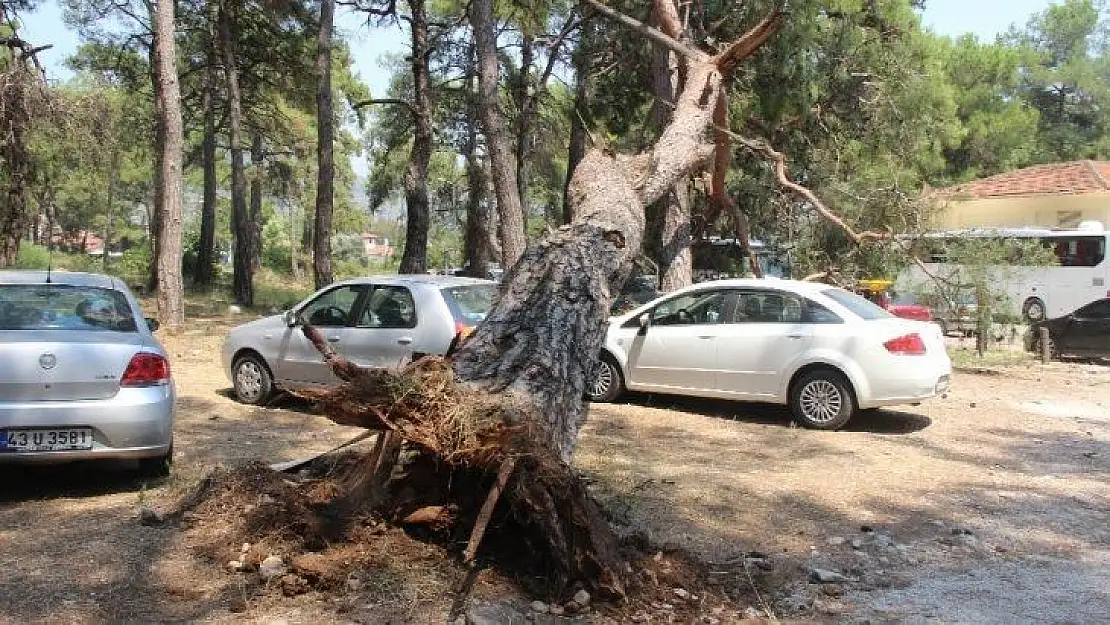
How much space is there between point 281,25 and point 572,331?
1903 cm

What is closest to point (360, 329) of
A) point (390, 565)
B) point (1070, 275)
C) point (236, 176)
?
point (390, 565)

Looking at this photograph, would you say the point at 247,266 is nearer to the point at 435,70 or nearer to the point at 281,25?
the point at 281,25

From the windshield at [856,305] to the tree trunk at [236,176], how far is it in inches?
623

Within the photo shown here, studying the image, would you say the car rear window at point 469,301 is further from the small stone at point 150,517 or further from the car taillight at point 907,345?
the car taillight at point 907,345

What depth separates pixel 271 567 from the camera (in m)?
4.32

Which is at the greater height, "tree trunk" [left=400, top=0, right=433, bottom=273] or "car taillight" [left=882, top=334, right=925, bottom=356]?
"tree trunk" [left=400, top=0, right=433, bottom=273]

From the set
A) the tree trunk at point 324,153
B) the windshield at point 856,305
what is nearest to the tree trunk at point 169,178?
the tree trunk at point 324,153

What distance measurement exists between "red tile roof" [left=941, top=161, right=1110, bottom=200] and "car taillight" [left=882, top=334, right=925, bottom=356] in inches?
925

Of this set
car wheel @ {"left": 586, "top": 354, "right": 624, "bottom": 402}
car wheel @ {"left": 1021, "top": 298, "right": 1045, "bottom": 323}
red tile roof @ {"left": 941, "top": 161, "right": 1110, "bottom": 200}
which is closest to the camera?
car wheel @ {"left": 586, "top": 354, "right": 624, "bottom": 402}

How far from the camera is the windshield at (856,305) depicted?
9.18 m

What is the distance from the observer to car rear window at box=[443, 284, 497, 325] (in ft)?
28.5

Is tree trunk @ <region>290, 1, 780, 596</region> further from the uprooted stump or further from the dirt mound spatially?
the dirt mound

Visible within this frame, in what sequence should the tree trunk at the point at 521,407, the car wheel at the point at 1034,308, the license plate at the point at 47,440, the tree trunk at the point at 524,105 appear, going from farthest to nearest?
the tree trunk at the point at 524,105 < the car wheel at the point at 1034,308 < the license plate at the point at 47,440 < the tree trunk at the point at 521,407

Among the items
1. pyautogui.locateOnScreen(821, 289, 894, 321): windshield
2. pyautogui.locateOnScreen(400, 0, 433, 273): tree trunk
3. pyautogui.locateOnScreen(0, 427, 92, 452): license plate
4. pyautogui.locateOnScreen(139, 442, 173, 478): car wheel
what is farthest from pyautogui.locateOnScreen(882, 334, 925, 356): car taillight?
pyautogui.locateOnScreen(400, 0, 433, 273): tree trunk
